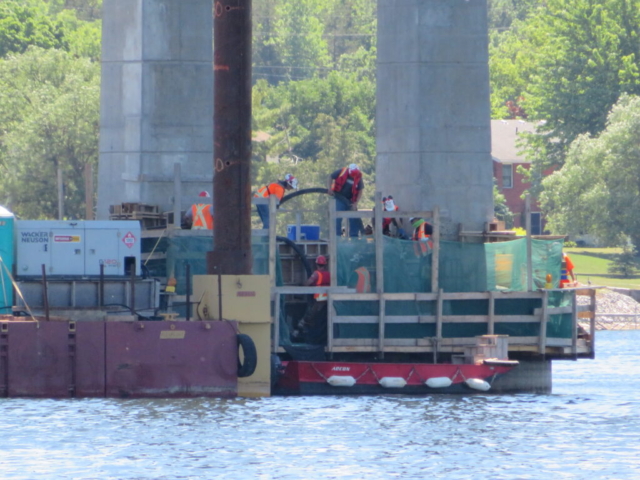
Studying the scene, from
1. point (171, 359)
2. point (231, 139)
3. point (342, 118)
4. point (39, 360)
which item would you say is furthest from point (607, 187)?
point (39, 360)

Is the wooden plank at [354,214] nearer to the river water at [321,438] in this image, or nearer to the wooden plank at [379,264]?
the wooden plank at [379,264]

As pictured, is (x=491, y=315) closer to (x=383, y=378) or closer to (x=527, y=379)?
(x=527, y=379)

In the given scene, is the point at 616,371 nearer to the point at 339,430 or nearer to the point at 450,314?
the point at 450,314

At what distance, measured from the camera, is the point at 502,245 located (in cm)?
2920

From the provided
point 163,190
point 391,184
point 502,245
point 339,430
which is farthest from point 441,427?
point 163,190

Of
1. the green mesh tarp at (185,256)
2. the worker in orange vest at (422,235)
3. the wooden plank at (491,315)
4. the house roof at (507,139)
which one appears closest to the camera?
the green mesh tarp at (185,256)

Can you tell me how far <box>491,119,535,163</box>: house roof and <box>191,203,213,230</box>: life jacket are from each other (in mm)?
59978

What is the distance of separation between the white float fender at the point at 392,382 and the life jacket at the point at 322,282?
1.96 meters

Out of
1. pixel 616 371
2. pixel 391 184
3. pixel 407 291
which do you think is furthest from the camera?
pixel 616 371

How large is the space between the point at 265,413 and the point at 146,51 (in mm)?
12493

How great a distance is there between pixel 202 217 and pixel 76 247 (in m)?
3.19

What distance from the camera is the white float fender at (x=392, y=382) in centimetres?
2692

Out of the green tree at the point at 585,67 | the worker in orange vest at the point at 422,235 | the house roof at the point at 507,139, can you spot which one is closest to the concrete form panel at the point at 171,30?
the worker in orange vest at the point at 422,235

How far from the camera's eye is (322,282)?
2759 cm
